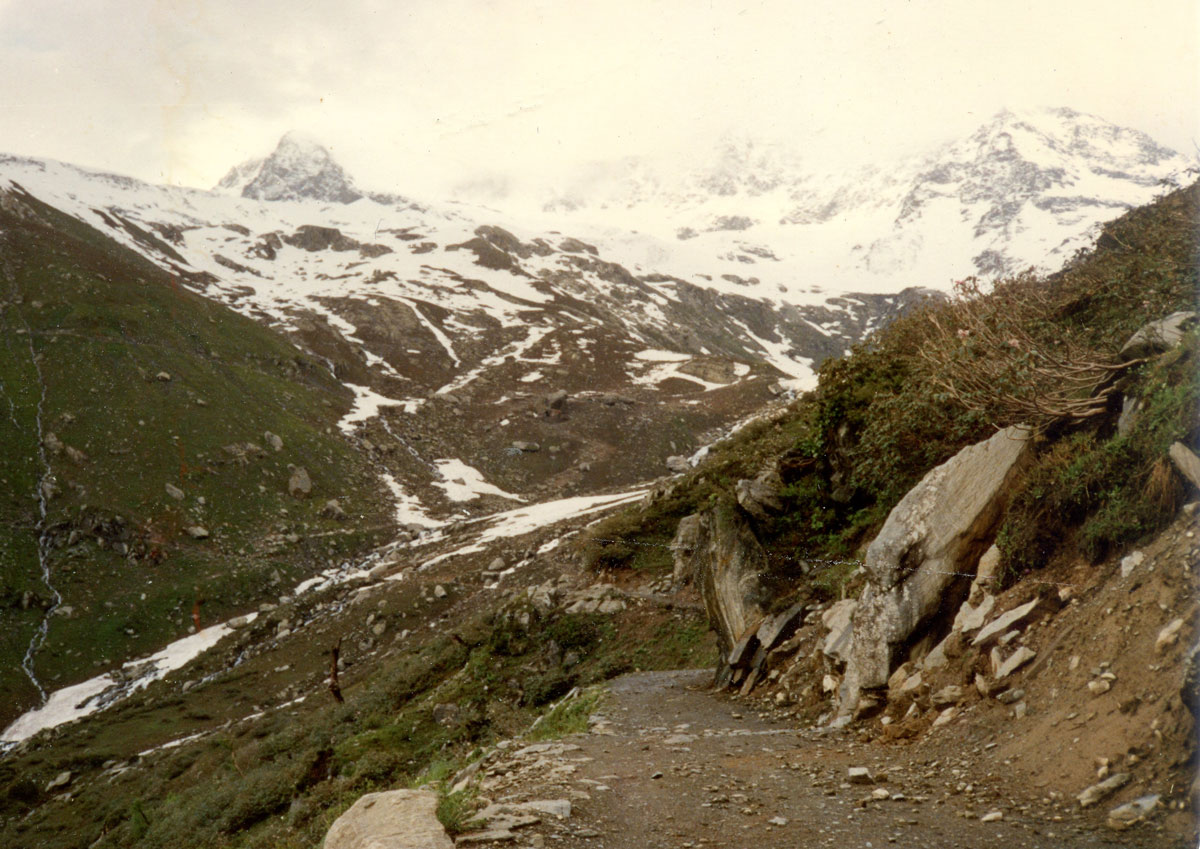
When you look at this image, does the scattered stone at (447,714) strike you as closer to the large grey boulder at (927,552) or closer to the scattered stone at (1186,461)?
the large grey boulder at (927,552)

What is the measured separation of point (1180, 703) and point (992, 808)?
168cm

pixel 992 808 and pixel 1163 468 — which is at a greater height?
pixel 1163 468

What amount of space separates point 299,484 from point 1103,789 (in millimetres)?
58442

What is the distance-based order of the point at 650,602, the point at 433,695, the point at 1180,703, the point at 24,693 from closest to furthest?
the point at 1180,703 → the point at 433,695 → the point at 650,602 → the point at 24,693

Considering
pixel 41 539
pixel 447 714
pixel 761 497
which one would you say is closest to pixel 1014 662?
pixel 761 497

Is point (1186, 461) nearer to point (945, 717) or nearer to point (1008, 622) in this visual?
point (1008, 622)

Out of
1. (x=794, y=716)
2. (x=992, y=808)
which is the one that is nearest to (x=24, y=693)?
(x=794, y=716)

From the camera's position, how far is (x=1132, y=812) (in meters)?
4.63

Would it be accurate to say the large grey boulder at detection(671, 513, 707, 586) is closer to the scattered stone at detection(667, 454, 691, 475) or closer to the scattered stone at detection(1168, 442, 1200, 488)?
the scattered stone at detection(1168, 442, 1200, 488)

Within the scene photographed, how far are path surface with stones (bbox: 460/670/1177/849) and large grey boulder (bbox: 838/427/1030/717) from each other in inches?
46.5

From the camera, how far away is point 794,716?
33.9 feet

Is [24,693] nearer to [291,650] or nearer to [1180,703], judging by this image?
[291,650]

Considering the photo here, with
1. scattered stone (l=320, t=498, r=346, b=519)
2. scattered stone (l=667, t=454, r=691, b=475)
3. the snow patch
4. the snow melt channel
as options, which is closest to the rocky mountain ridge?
the snow melt channel

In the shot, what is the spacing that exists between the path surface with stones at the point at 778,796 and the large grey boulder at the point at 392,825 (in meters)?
0.39
